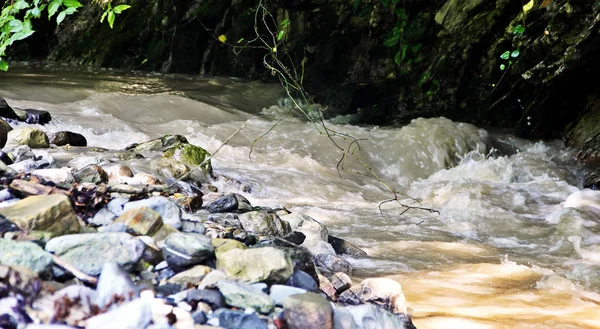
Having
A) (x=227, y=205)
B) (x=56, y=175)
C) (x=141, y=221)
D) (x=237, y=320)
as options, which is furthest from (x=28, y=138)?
(x=237, y=320)

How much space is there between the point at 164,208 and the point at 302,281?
902 millimetres

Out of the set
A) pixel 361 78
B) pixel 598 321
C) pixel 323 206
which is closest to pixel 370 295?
pixel 598 321

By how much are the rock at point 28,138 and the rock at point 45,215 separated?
3389 millimetres

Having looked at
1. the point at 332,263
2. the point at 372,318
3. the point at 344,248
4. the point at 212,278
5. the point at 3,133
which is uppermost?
the point at 212,278

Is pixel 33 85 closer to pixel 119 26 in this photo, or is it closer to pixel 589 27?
pixel 119 26

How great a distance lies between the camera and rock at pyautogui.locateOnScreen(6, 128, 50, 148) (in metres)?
5.50

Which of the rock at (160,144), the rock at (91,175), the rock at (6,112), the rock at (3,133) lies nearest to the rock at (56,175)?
the rock at (91,175)

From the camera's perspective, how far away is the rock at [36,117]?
23.7ft

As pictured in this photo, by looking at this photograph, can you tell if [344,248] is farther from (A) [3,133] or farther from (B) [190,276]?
(A) [3,133]

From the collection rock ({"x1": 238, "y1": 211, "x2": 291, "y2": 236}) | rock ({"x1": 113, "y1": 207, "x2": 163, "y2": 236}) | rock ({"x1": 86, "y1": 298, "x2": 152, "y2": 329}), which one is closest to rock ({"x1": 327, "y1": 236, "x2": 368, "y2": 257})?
rock ({"x1": 238, "y1": 211, "x2": 291, "y2": 236})

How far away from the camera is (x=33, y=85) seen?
34.5 feet

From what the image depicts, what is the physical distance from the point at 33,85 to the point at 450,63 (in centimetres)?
738

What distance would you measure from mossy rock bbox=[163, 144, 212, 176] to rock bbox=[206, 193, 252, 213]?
5.37 feet

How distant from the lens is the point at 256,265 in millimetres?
2334
